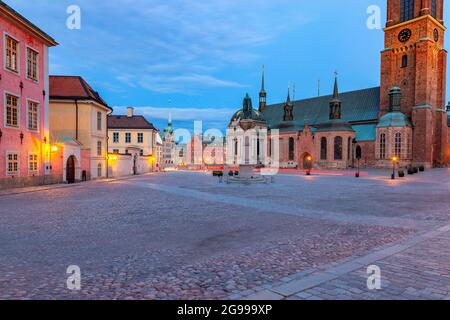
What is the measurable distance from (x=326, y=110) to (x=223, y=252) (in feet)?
243

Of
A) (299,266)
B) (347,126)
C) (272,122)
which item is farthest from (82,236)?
(272,122)

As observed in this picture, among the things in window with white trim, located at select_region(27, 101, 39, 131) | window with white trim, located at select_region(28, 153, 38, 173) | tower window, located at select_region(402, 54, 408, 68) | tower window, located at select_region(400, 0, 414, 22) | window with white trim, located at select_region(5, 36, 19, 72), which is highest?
tower window, located at select_region(400, 0, 414, 22)

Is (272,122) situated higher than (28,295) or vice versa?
(272,122)

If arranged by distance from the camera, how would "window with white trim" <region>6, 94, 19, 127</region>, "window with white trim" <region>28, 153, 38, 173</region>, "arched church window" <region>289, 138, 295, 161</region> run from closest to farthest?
"window with white trim" <region>6, 94, 19, 127</region> < "window with white trim" <region>28, 153, 38, 173</region> < "arched church window" <region>289, 138, 295, 161</region>

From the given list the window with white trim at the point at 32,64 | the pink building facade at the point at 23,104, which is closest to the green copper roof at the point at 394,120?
the pink building facade at the point at 23,104

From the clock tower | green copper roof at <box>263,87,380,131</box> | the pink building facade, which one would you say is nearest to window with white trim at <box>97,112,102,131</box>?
the pink building facade

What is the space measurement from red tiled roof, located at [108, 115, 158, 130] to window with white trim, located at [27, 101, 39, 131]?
28.7 meters

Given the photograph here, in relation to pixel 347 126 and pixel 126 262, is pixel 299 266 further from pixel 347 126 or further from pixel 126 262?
pixel 347 126

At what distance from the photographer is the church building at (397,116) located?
5534cm

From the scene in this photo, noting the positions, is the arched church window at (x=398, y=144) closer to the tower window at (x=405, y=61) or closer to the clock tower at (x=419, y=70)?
the clock tower at (x=419, y=70)

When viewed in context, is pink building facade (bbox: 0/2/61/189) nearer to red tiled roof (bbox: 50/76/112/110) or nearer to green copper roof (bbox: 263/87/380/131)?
red tiled roof (bbox: 50/76/112/110)

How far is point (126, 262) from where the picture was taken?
19.7 ft

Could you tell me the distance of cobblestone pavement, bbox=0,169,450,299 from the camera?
A: 464cm
